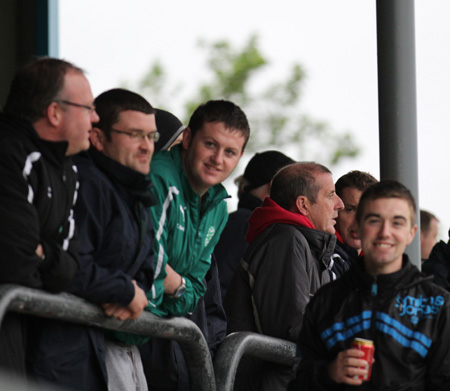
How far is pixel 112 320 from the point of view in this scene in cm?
345

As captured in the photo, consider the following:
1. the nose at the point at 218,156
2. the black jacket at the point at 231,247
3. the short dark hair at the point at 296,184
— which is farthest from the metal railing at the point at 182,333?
the black jacket at the point at 231,247

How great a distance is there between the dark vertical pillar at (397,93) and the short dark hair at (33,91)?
6.53 feet

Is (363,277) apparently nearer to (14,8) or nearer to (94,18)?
(14,8)

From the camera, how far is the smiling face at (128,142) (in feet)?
12.3

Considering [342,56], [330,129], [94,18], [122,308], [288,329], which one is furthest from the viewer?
[330,129]

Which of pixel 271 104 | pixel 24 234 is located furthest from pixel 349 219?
pixel 271 104

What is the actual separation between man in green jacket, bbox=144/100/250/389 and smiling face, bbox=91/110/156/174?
0.87ft

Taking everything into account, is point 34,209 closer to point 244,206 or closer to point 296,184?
point 296,184

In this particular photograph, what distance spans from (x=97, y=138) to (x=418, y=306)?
132 cm

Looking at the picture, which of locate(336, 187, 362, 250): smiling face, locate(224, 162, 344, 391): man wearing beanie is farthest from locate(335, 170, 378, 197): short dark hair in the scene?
locate(224, 162, 344, 391): man wearing beanie

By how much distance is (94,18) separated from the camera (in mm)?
17547

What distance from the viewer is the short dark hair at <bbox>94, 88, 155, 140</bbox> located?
3816 millimetres

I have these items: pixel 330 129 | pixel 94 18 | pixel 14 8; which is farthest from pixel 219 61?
pixel 14 8

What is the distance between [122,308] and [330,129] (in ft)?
84.0
